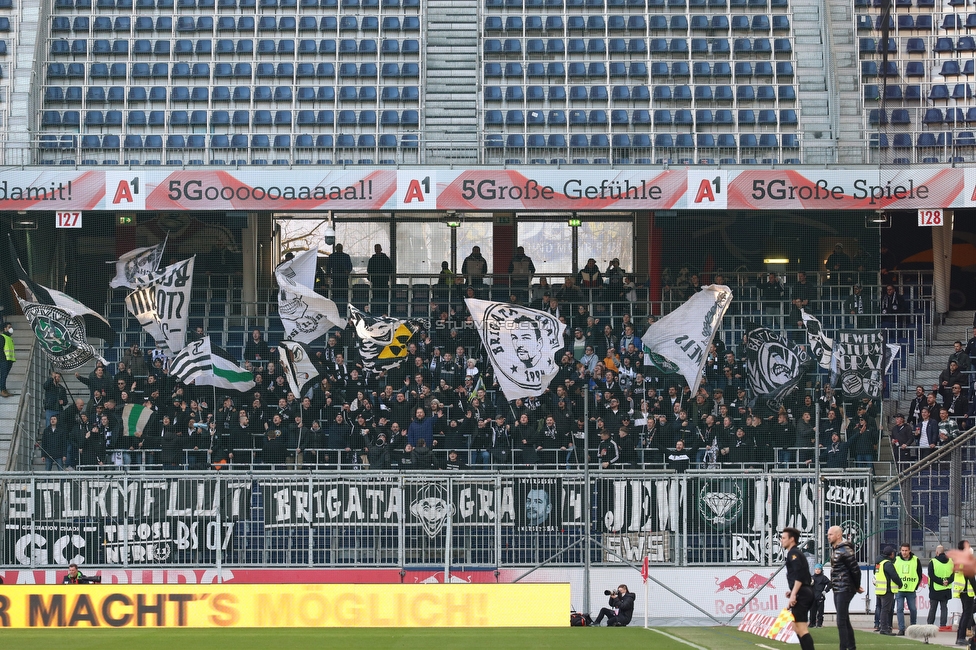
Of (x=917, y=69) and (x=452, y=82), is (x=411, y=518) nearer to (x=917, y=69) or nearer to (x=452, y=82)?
(x=452, y=82)

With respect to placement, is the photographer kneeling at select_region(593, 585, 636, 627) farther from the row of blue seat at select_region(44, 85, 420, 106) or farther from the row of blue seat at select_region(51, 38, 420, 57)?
the row of blue seat at select_region(51, 38, 420, 57)

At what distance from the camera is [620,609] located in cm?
2086

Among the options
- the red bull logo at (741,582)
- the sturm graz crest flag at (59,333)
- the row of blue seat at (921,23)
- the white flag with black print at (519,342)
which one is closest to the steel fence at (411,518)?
the red bull logo at (741,582)

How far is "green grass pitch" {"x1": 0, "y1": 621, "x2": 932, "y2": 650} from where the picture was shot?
15.6 m

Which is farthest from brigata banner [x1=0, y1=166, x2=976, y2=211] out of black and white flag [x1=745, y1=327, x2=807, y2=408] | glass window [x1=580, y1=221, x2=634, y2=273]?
glass window [x1=580, y1=221, x2=634, y2=273]

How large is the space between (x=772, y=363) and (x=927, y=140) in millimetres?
6151

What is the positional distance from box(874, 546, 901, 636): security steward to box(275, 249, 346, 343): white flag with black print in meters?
10.7

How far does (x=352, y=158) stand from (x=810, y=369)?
10.1 m

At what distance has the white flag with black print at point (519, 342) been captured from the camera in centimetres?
2456

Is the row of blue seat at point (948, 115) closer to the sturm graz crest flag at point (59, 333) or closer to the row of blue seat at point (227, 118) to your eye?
the row of blue seat at point (227, 118)

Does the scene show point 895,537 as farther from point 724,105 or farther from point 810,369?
point 724,105

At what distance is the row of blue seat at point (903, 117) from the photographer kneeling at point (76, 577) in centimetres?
1778

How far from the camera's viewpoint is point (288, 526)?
22.3m

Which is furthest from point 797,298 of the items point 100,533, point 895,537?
point 100,533
